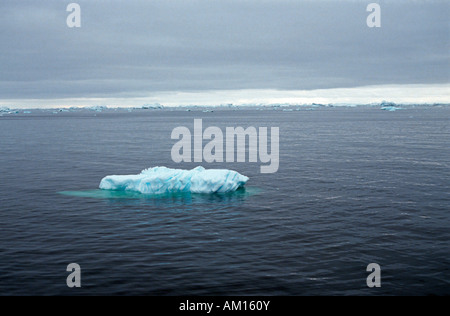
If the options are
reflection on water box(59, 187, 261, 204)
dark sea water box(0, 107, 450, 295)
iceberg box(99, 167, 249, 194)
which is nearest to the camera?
dark sea water box(0, 107, 450, 295)

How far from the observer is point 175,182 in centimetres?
3284

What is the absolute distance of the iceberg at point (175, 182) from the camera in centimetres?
3262

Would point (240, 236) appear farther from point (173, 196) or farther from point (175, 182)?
point (175, 182)

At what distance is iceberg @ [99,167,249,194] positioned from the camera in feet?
107

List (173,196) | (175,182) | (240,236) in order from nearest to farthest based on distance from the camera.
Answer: (240,236)
(173,196)
(175,182)

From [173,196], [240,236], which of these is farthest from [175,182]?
[240,236]

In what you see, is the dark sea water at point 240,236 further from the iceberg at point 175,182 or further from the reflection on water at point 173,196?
the iceberg at point 175,182

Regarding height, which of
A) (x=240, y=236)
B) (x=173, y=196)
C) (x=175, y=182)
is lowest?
(x=240, y=236)

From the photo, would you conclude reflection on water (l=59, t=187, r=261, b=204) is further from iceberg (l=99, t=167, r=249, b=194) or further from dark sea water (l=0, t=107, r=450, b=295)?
iceberg (l=99, t=167, r=249, b=194)

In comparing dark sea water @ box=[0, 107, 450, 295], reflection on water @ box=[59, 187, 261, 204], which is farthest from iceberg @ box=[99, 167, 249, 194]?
dark sea water @ box=[0, 107, 450, 295]

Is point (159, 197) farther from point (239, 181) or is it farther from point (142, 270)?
point (142, 270)

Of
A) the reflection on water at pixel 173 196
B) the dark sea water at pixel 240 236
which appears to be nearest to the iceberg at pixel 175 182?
the reflection on water at pixel 173 196
